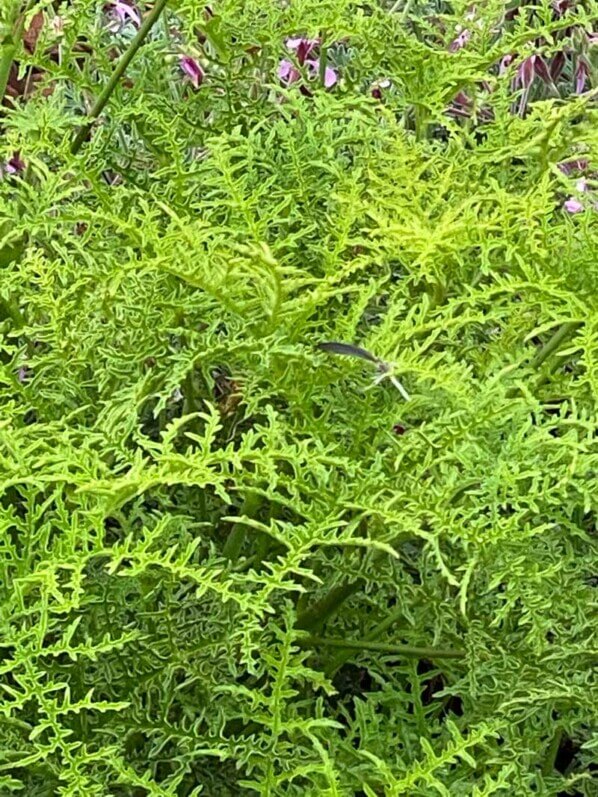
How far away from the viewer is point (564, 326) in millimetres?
839

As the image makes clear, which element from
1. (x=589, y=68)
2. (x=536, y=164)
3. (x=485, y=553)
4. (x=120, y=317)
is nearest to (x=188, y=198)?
(x=120, y=317)

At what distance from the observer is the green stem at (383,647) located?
2.83 feet

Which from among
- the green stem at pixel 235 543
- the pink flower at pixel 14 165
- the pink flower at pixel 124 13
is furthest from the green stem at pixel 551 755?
the pink flower at pixel 124 13

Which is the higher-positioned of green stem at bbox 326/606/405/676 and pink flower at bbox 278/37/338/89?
pink flower at bbox 278/37/338/89

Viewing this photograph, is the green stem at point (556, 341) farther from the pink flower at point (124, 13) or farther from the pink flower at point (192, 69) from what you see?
the pink flower at point (124, 13)

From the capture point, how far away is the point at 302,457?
2.31 ft

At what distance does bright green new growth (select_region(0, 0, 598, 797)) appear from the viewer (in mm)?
722

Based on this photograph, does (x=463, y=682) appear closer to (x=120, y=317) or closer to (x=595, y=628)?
(x=595, y=628)

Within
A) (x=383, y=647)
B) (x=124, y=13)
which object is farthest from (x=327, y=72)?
(x=383, y=647)

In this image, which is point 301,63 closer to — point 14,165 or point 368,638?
point 14,165

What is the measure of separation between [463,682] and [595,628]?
11cm

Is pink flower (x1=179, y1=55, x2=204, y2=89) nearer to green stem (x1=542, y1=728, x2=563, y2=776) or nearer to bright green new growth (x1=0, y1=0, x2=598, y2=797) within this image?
bright green new growth (x1=0, y1=0, x2=598, y2=797)

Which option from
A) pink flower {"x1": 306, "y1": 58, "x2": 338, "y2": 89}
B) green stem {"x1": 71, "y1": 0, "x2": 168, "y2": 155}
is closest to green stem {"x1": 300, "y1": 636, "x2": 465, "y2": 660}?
green stem {"x1": 71, "y1": 0, "x2": 168, "y2": 155}

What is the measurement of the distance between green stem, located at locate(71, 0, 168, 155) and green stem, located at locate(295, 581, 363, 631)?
429 millimetres
